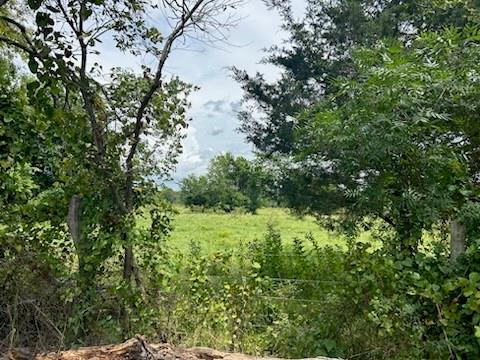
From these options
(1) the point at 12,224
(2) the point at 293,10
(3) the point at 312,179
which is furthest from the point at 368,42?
(1) the point at 12,224

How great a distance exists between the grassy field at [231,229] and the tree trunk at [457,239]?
4.45m

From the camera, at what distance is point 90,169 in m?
3.28

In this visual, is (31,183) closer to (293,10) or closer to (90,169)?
(90,169)

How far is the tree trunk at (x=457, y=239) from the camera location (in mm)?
2781

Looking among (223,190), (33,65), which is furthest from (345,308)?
(223,190)

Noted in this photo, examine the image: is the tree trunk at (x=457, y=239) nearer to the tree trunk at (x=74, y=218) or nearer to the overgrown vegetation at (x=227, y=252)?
the overgrown vegetation at (x=227, y=252)

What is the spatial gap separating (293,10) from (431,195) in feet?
14.2

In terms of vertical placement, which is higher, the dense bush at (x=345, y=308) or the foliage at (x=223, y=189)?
the foliage at (x=223, y=189)

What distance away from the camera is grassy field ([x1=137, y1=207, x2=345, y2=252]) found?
903 centimetres

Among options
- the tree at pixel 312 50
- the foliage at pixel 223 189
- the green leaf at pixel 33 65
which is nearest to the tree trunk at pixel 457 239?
the green leaf at pixel 33 65

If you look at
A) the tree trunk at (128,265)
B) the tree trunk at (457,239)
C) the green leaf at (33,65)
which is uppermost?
Result: the green leaf at (33,65)

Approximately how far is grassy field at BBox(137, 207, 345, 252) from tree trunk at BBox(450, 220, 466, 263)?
175 inches

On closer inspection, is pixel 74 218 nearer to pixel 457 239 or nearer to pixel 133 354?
pixel 133 354

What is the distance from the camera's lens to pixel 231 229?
11.7m
